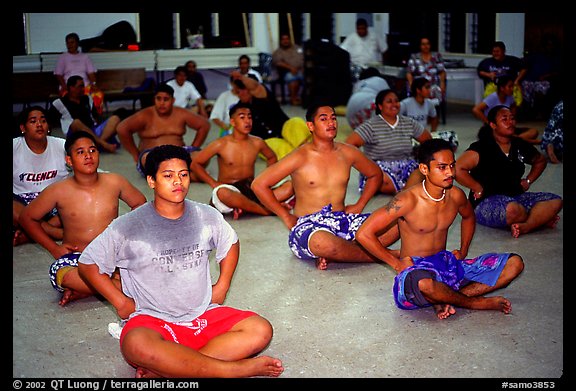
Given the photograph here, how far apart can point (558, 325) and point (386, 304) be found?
38.9 inches

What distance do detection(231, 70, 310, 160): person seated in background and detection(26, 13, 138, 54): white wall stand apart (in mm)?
6110

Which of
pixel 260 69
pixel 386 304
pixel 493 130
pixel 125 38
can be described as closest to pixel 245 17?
pixel 260 69

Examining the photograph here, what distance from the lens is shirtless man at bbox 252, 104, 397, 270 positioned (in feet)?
18.5

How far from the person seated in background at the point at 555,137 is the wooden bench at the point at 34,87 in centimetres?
802

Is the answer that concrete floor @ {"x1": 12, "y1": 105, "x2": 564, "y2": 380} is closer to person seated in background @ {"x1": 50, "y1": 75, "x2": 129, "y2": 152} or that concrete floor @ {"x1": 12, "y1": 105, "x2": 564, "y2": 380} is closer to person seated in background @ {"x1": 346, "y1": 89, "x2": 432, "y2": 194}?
person seated in background @ {"x1": 346, "y1": 89, "x2": 432, "y2": 194}

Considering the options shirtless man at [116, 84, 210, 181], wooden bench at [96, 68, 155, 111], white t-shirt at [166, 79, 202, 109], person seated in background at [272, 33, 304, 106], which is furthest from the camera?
person seated in background at [272, 33, 304, 106]

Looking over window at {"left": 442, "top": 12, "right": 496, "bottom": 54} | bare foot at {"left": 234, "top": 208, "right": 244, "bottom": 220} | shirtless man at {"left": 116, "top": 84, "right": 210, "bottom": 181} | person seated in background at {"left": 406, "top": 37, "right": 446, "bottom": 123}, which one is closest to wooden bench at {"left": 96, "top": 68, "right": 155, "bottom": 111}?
person seated in background at {"left": 406, "top": 37, "right": 446, "bottom": 123}

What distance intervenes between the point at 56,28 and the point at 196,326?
1267 centimetres

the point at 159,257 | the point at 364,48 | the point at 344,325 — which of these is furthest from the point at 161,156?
the point at 364,48

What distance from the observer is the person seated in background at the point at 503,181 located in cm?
630

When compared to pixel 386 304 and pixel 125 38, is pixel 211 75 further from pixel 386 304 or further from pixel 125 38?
pixel 386 304

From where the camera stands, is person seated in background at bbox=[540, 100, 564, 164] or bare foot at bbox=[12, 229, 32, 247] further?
person seated in background at bbox=[540, 100, 564, 164]

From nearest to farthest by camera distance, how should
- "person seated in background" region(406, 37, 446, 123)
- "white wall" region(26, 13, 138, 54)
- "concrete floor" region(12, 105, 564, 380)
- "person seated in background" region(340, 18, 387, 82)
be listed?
"concrete floor" region(12, 105, 564, 380) → "person seated in background" region(406, 37, 446, 123) → "person seated in background" region(340, 18, 387, 82) → "white wall" region(26, 13, 138, 54)

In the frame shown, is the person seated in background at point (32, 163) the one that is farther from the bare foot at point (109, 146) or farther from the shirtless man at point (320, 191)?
the bare foot at point (109, 146)
